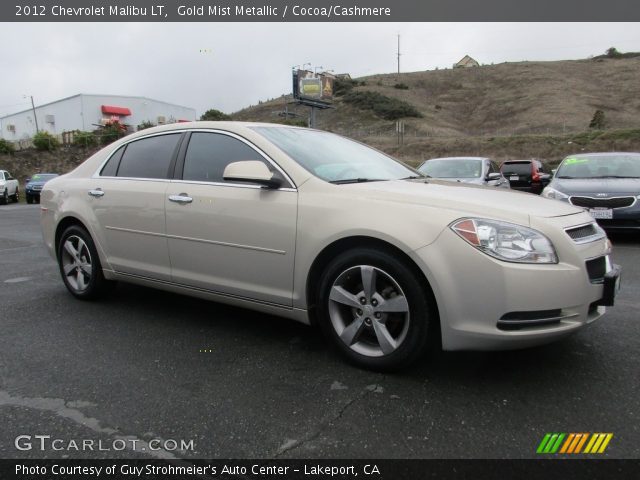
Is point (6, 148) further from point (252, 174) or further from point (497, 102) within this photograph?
point (497, 102)

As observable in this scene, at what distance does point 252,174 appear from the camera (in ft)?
10.1

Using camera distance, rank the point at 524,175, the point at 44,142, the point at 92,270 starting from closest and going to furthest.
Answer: the point at 92,270
the point at 524,175
the point at 44,142

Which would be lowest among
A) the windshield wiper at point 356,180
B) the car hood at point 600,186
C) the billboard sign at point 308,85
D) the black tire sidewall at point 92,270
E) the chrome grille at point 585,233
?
the black tire sidewall at point 92,270

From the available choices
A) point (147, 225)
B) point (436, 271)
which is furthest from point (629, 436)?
point (147, 225)

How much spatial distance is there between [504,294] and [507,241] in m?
0.28

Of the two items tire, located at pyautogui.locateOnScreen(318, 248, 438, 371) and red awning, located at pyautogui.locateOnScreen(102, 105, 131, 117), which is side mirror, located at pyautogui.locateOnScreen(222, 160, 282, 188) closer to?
tire, located at pyautogui.locateOnScreen(318, 248, 438, 371)

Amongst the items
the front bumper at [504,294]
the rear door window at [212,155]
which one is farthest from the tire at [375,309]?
Answer: the rear door window at [212,155]

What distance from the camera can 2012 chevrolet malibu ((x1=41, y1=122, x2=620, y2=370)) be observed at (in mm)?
2523

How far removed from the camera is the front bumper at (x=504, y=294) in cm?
246

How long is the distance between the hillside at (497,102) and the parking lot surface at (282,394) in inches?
1361

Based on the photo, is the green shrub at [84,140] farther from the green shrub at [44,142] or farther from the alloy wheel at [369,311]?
the alloy wheel at [369,311]

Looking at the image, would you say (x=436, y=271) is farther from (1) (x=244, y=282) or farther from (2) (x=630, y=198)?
(2) (x=630, y=198)

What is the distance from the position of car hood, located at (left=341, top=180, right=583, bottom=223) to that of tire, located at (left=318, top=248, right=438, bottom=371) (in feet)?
1.24

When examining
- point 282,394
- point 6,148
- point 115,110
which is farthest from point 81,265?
point 115,110
